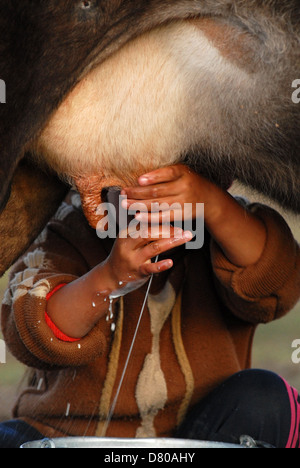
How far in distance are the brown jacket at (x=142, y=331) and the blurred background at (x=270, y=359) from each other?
0.73 m

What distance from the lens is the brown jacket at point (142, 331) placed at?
138cm

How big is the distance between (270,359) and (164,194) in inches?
74.2

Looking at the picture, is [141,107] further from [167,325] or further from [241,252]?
[167,325]

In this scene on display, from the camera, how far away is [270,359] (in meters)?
2.94

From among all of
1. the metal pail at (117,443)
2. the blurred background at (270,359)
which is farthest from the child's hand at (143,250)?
the blurred background at (270,359)

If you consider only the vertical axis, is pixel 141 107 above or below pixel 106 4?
below

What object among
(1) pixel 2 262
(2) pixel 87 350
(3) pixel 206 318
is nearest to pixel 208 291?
(3) pixel 206 318

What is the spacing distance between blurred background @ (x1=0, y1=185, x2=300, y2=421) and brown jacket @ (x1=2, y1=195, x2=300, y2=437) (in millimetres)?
727

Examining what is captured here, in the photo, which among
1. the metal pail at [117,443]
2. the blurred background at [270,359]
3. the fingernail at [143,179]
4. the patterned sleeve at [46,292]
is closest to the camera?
the metal pail at [117,443]

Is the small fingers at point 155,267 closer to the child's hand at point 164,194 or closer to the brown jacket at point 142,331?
the child's hand at point 164,194

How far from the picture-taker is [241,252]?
4.47 ft

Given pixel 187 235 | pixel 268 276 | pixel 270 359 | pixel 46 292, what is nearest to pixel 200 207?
pixel 187 235

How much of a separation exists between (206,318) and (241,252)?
Answer: 231 mm

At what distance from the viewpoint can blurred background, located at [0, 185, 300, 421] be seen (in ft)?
8.38
